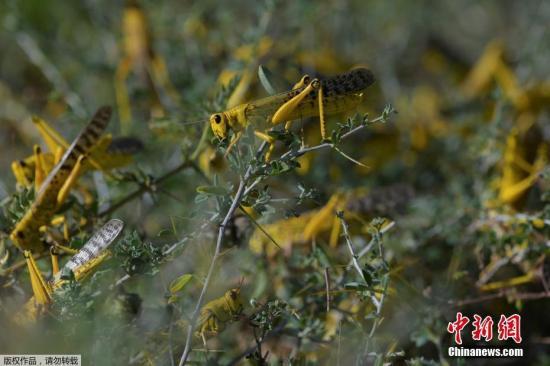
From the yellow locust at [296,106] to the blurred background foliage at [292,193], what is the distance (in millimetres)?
65

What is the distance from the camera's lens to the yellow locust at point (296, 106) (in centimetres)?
144

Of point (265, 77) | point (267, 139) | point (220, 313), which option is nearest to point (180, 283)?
point (220, 313)

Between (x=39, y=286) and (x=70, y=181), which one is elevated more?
(x=70, y=181)

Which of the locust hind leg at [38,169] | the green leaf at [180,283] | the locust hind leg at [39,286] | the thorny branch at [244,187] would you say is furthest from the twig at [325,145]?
the locust hind leg at [38,169]

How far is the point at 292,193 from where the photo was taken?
94.0 inches

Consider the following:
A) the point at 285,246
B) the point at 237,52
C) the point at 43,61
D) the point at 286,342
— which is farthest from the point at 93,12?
the point at 286,342

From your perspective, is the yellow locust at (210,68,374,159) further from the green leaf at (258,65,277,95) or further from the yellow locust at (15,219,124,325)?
the yellow locust at (15,219,124,325)

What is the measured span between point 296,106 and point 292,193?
0.95m

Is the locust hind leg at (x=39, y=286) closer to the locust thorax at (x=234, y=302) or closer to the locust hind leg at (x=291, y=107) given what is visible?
the locust thorax at (x=234, y=302)

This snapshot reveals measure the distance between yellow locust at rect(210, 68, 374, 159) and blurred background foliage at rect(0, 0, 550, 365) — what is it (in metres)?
0.07

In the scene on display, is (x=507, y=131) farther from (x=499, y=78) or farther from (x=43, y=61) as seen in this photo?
(x=43, y=61)

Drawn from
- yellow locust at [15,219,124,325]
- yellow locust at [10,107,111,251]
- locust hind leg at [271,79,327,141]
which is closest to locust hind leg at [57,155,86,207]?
yellow locust at [10,107,111,251]

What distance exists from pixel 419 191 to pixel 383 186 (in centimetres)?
15

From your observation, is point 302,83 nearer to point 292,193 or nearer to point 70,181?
point 70,181
